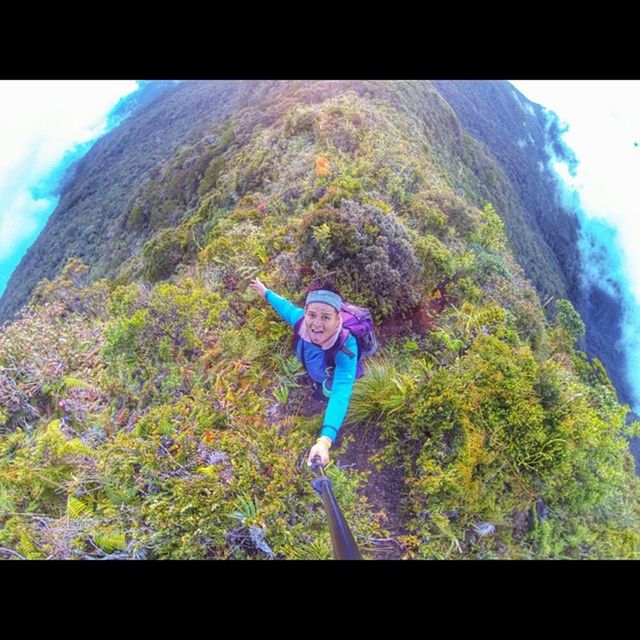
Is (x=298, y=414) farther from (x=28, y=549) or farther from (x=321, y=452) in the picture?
(x=28, y=549)

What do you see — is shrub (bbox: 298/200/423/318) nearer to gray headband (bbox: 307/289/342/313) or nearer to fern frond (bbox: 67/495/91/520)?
gray headband (bbox: 307/289/342/313)

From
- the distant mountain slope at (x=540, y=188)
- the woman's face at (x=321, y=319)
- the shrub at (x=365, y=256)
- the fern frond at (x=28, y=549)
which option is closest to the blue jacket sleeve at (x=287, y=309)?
the woman's face at (x=321, y=319)

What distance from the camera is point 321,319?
2730 mm

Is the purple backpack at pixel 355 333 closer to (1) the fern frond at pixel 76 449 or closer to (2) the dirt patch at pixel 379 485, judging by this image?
(2) the dirt patch at pixel 379 485

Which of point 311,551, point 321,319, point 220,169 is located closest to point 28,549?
point 311,551

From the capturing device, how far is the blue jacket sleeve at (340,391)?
2.67 meters

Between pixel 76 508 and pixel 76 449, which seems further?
pixel 76 449

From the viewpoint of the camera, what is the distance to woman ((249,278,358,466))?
267cm

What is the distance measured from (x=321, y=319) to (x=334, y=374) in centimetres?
37

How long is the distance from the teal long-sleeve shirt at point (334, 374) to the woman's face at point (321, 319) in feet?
0.45

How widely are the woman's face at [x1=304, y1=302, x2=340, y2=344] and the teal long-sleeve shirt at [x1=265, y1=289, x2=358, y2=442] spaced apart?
0.14 metres

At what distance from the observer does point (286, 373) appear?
3.48 m
